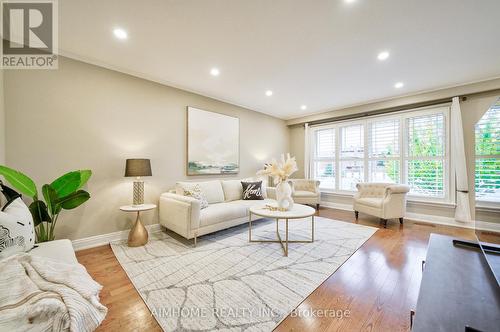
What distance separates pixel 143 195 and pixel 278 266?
2.22 meters

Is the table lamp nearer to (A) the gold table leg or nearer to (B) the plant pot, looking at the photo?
(A) the gold table leg

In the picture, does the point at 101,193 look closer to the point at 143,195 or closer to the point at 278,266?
the point at 143,195

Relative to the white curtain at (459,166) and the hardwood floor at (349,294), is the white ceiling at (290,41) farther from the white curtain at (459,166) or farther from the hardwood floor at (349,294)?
the hardwood floor at (349,294)

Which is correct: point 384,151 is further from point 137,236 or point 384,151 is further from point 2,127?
point 2,127

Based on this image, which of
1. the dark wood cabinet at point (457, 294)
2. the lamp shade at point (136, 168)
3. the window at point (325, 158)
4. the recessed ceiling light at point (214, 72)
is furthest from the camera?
the window at point (325, 158)

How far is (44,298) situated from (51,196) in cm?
180

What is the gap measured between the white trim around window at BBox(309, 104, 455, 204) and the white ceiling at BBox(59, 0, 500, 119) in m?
0.82

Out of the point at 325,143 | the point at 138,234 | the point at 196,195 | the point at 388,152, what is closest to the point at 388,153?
the point at 388,152

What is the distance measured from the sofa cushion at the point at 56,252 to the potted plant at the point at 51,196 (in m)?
0.72

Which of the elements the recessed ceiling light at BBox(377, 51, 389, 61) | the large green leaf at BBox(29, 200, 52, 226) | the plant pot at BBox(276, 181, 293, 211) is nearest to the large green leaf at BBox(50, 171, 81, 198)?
the large green leaf at BBox(29, 200, 52, 226)

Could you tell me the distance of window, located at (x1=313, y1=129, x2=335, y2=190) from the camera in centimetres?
540

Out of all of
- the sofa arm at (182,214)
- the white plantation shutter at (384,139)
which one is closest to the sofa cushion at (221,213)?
the sofa arm at (182,214)

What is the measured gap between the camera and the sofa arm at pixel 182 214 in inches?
105

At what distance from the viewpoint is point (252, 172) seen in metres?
5.13
